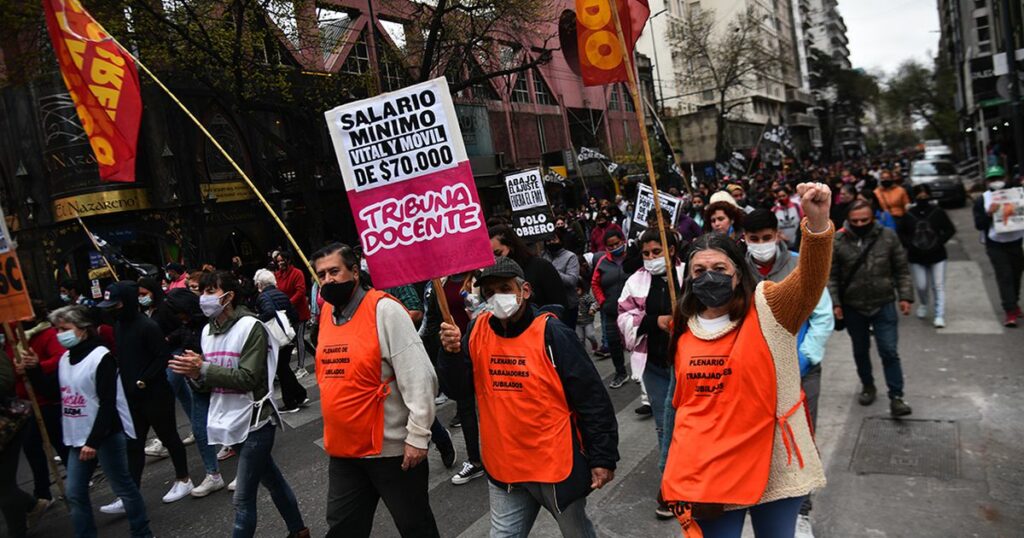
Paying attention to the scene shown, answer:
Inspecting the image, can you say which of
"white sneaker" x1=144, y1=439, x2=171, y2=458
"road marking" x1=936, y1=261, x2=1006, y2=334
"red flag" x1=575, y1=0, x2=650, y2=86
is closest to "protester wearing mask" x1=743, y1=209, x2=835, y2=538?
"red flag" x1=575, y1=0, x2=650, y2=86

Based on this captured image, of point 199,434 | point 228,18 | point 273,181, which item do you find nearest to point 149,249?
point 273,181

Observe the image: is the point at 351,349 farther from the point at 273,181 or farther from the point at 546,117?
the point at 546,117

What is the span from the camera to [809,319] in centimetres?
366

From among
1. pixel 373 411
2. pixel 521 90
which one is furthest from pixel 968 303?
pixel 521 90

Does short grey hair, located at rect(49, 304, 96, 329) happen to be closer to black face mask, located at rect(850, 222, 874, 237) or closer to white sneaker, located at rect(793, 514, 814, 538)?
white sneaker, located at rect(793, 514, 814, 538)

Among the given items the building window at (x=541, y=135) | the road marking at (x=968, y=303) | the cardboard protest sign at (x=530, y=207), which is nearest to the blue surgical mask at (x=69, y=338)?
the cardboard protest sign at (x=530, y=207)

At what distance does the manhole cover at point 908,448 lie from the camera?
14.5 feet

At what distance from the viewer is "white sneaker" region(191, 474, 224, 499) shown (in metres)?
5.66

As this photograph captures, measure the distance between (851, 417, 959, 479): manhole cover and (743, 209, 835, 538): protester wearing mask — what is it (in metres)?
1.00

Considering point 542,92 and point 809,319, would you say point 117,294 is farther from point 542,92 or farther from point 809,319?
point 542,92

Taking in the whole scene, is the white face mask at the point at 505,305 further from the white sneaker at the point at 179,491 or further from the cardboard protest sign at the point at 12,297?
the cardboard protest sign at the point at 12,297

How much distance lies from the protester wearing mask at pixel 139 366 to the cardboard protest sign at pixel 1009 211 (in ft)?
28.8

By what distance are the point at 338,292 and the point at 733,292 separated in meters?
1.95

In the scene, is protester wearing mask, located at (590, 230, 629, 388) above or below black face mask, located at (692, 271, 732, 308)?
below
